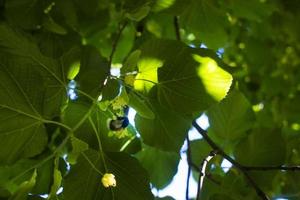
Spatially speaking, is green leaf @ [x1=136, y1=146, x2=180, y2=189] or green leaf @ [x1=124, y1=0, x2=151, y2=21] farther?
green leaf @ [x1=136, y1=146, x2=180, y2=189]

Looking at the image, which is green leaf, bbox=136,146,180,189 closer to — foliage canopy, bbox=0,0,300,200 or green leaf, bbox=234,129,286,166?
foliage canopy, bbox=0,0,300,200

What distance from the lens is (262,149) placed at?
1.43 m

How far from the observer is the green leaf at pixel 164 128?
122 cm

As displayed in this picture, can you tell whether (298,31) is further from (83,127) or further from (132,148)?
(83,127)

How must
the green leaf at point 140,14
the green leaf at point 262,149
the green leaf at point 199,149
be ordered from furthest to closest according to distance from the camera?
the green leaf at point 199,149 → the green leaf at point 262,149 → the green leaf at point 140,14

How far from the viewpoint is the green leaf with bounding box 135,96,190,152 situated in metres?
1.22

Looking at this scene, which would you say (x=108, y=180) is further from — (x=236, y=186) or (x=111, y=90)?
(x=236, y=186)

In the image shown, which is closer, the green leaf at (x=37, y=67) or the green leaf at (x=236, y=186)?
the green leaf at (x=37, y=67)

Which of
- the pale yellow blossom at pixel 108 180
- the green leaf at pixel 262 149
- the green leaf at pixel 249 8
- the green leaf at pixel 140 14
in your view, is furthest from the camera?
the green leaf at pixel 249 8

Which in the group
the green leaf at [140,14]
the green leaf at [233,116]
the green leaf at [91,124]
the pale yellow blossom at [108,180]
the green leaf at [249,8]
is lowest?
the pale yellow blossom at [108,180]

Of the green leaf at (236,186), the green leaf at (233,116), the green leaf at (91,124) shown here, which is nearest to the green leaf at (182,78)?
the green leaf at (91,124)

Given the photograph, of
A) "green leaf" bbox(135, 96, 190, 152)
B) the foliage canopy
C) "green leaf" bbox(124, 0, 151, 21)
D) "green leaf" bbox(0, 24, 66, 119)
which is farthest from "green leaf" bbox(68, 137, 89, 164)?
"green leaf" bbox(124, 0, 151, 21)

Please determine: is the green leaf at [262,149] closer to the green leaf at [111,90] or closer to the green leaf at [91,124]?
the green leaf at [91,124]

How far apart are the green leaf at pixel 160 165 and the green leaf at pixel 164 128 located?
0.35m
